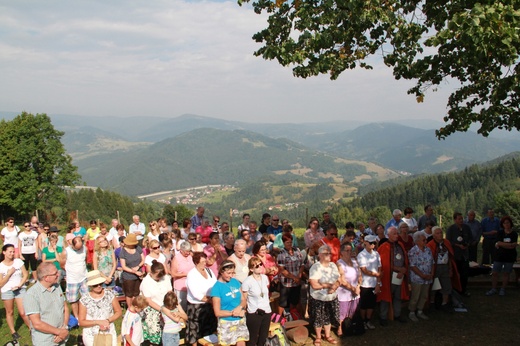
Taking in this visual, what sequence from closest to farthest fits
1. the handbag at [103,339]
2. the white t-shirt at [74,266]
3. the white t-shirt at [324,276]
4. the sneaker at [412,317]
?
1. the handbag at [103,339]
2. the white t-shirt at [324,276]
3. the sneaker at [412,317]
4. the white t-shirt at [74,266]

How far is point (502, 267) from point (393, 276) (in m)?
2.92

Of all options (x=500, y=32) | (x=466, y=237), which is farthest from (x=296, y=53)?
(x=466, y=237)

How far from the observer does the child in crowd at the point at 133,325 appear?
17.8 feet

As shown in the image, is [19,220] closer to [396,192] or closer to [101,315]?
[101,315]

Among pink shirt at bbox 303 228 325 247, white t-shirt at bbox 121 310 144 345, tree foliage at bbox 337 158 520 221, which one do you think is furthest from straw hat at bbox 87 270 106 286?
tree foliage at bbox 337 158 520 221

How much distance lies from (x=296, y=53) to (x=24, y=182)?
30.1 m

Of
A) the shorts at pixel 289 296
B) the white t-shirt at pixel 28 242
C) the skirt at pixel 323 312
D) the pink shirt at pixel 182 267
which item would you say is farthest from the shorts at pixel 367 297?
the white t-shirt at pixel 28 242

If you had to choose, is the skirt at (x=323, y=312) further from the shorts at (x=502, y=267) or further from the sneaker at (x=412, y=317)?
the shorts at (x=502, y=267)

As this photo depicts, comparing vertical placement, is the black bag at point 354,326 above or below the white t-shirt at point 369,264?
below

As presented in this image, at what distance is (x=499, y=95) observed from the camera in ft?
21.8

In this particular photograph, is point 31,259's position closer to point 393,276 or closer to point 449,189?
point 393,276

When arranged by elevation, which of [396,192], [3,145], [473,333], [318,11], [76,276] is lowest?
[396,192]

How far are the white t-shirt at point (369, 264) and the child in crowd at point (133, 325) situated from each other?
360 cm

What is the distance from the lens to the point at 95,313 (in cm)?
494
